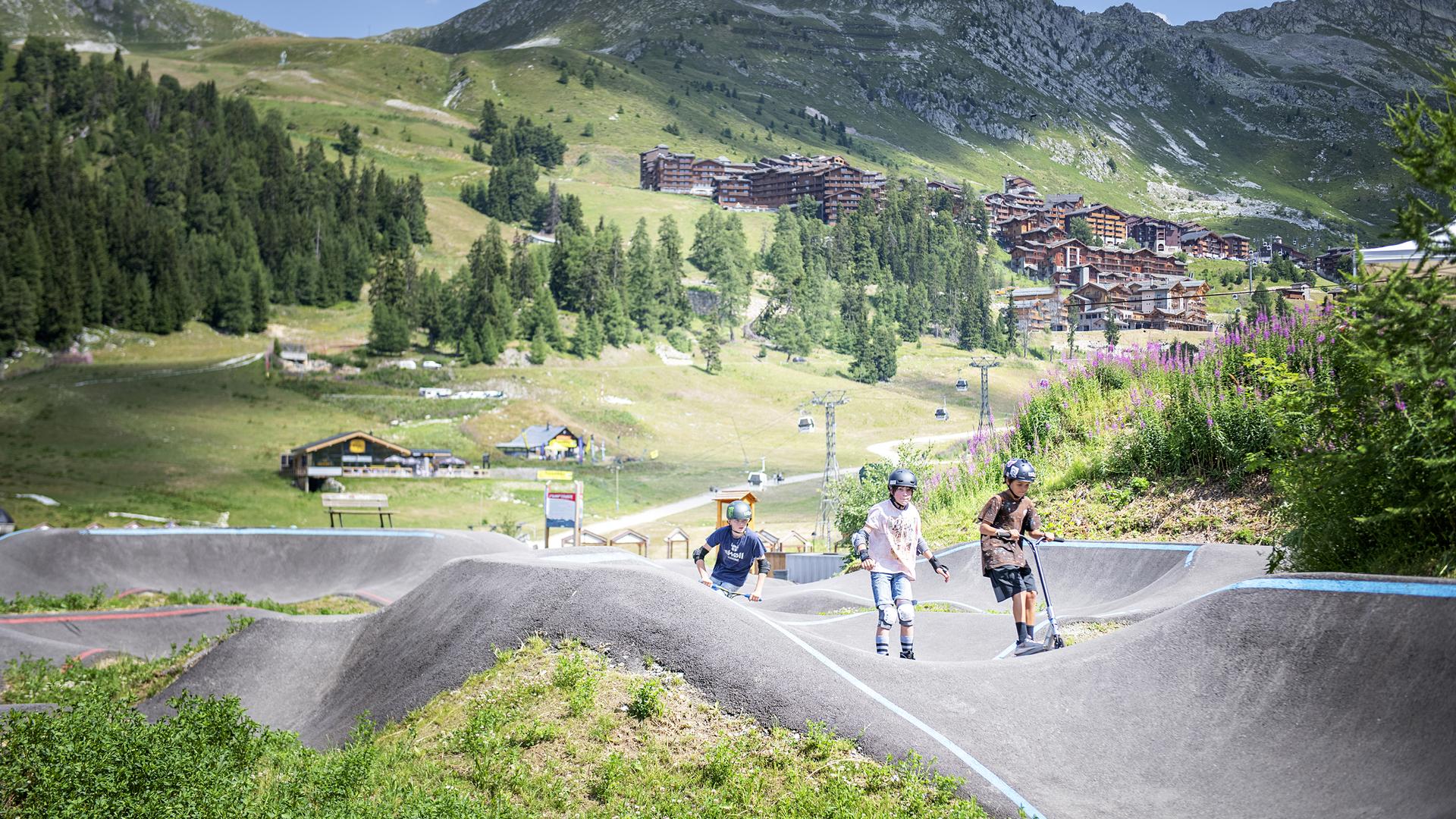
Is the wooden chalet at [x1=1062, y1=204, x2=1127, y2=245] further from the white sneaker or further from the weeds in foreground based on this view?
the weeds in foreground

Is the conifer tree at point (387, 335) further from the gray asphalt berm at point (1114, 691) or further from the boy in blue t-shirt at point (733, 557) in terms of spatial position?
the gray asphalt berm at point (1114, 691)

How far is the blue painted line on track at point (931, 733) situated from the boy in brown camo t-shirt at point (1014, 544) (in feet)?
8.37

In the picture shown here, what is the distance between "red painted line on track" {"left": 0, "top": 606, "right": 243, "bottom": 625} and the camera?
18.3 meters

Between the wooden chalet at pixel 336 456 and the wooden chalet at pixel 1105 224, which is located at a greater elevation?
the wooden chalet at pixel 1105 224

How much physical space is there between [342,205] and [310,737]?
140 meters

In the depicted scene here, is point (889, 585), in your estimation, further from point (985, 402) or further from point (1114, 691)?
point (985, 402)

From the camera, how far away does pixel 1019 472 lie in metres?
10.7

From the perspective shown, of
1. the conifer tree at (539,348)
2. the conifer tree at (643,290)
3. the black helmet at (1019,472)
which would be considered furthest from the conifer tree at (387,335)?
the black helmet at (1019,472)

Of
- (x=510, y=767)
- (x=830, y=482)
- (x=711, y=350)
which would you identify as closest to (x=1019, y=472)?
(x=510, y=767)

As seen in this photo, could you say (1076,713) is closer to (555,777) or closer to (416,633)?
(555,777)

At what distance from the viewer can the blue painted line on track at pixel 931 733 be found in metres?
6.80

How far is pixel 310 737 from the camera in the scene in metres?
10.6

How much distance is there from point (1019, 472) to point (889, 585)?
5.83 ft

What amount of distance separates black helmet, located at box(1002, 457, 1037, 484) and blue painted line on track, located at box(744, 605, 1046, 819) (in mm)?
3019
